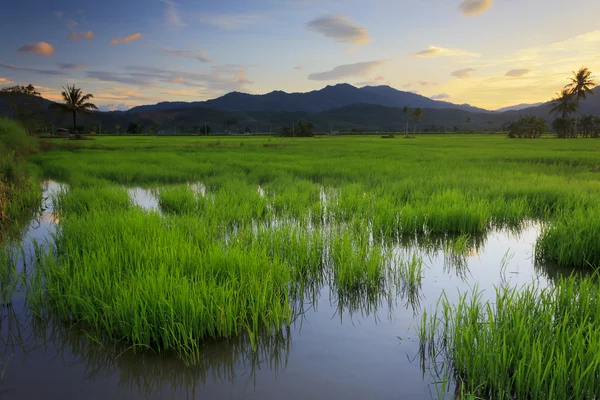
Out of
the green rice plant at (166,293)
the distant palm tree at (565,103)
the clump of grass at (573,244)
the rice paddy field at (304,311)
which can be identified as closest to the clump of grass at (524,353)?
the rice paddy field at (304,311)

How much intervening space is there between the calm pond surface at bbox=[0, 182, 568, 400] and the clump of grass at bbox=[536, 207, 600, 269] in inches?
100

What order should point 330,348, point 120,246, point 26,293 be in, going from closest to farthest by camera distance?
point 330,348 < point 26,293 < point 120,246

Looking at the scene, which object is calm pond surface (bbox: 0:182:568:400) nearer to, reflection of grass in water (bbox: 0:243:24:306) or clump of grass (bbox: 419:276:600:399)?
reflection of grass in water (bbox: 0:243:24:306)

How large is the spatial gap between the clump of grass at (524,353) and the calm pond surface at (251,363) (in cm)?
28

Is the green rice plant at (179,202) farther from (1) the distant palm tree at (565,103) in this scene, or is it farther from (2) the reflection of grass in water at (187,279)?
(1) the distant palm tree at (565,103)

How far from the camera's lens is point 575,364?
230 centimetres

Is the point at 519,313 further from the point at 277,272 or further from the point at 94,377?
the point at 94,377

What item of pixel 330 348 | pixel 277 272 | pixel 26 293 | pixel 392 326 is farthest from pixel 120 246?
pixel 392 326

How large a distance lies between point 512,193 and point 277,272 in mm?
7550

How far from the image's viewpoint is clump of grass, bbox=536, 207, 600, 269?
5121 millimetres

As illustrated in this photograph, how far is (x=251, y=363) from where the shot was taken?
9.84ft

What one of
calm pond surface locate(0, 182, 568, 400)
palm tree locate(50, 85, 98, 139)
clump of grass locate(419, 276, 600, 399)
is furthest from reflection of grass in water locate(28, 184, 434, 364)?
palm tree locate(50, 85, 98, 139)

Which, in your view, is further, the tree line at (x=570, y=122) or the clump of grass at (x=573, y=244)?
the tree line at (x=570, y=122)

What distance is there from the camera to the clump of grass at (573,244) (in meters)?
5.12
